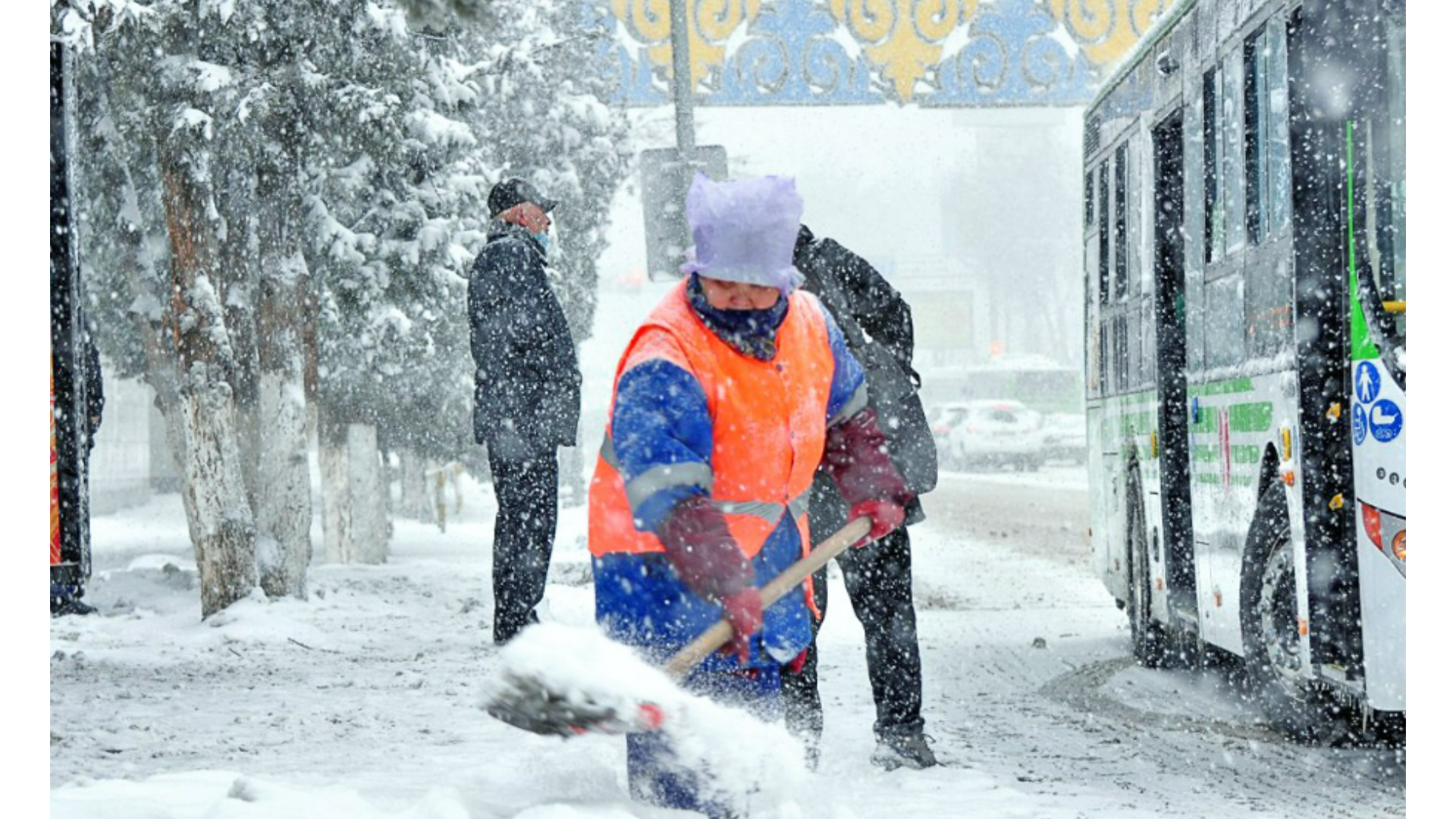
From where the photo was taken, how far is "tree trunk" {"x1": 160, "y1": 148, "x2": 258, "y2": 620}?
11273 mm

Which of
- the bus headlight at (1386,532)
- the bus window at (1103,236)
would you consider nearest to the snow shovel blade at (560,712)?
the bus headlight at (1386,532)

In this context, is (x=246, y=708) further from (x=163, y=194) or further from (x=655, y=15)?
(x=655, y=15)

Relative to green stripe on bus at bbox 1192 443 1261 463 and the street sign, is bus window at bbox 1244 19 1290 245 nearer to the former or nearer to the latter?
green stripe on bus at bbox 1192 443 1261 463

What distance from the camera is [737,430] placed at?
447 centimetres

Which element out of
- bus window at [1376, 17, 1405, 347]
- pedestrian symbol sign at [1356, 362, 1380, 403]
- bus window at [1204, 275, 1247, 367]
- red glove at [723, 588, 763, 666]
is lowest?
red glove at [723, 588, 763, 666]

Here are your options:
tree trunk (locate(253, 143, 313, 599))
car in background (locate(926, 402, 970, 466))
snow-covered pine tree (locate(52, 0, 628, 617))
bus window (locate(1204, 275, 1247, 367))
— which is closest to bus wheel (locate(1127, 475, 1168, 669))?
bus window (locate(1204, 275, 1247, 367))

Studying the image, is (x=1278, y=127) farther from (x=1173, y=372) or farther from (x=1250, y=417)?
(x=1173, y=372)

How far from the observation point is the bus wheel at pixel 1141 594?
9859mm

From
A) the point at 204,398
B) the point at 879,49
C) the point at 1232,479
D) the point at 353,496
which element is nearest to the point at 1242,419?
the point at 1232,479

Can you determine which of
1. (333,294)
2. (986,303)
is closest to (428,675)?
(333,294)

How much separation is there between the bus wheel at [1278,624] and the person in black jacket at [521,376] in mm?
2938

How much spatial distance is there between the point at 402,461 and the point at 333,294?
16289 millimetres

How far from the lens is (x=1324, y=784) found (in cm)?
659

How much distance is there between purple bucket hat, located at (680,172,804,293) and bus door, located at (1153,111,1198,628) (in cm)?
491
